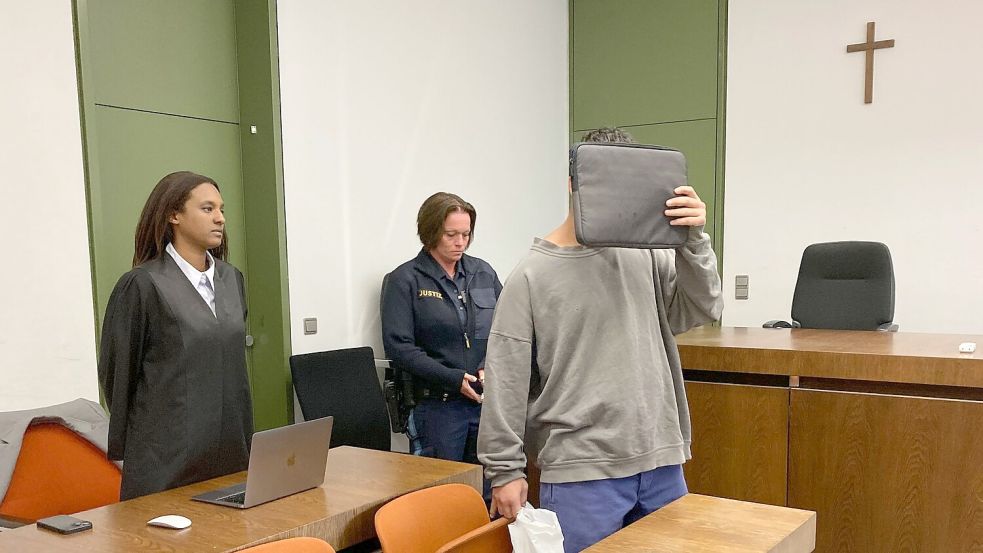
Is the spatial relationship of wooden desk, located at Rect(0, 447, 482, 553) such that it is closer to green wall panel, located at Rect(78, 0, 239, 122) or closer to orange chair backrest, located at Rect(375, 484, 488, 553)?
orange chair backrest, located at Rect(375, 484, 488, 553)

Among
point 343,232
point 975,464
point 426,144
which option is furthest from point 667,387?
point 426,144

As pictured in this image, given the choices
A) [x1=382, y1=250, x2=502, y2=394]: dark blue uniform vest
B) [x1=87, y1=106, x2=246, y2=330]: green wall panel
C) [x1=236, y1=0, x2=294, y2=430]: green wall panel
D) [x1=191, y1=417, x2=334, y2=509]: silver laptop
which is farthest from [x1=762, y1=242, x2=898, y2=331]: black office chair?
[x1=191, y1=417, x2=334, y2=509]: silver laptop

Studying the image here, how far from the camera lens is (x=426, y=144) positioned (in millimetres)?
4125

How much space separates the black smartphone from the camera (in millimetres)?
1547

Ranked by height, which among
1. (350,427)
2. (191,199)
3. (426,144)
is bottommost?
(350,427)

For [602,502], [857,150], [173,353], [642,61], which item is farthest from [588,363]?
[642,61]

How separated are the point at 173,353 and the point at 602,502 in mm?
1107

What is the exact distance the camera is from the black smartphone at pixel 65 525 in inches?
60.9

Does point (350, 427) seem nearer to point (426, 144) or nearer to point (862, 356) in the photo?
point (426, 144)

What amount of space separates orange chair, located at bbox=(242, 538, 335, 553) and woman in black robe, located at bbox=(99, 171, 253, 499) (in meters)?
0.63

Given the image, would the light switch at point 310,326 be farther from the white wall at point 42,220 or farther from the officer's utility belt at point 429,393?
the white wall at point 42,220

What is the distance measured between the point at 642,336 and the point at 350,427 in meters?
1.96

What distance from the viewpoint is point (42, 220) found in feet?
8.50

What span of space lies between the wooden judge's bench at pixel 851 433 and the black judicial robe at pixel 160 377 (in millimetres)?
1678
